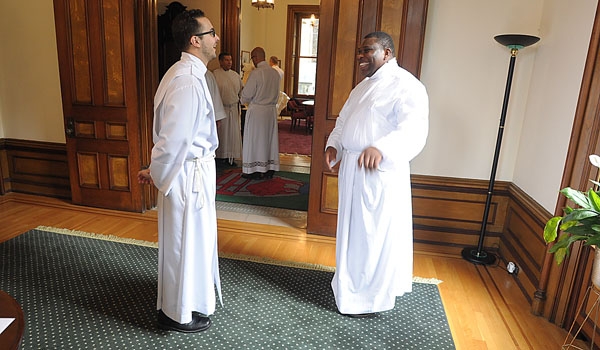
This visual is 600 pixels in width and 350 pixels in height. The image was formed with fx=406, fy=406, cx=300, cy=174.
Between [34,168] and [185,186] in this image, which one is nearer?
[185,186]

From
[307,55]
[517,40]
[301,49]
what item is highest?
[301,49]

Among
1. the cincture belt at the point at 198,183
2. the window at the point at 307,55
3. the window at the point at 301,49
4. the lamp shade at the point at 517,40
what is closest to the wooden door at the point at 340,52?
the lamp shade at the point at 517,40

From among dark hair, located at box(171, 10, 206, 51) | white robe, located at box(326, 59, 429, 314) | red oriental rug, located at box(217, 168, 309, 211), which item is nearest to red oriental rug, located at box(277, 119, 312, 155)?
red oriental rug, located at box(217, 168, 309, 211)

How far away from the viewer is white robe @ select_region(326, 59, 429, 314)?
2.12m

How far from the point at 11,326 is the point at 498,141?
2.99m

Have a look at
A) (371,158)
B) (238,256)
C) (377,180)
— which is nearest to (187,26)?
(371,158)

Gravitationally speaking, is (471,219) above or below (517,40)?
below

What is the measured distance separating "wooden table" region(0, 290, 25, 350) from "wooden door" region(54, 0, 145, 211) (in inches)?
104

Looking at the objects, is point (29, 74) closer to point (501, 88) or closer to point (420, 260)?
point (420, 260)

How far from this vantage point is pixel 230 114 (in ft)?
19.0

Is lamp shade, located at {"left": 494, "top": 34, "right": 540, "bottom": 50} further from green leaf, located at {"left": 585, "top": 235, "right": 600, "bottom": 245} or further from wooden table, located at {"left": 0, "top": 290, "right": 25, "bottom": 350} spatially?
wooden table, located at {"left": 0, "top": 290, "right": 25, "bottom": 350}

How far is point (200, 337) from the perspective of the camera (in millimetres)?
2158

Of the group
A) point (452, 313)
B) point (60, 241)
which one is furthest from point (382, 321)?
point (60, 241)

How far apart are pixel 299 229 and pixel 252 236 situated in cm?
45
